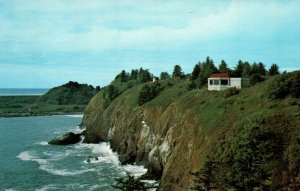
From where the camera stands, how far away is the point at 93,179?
7781cm

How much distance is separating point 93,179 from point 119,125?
34.9 meters

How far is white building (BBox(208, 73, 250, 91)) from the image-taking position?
90.0 m

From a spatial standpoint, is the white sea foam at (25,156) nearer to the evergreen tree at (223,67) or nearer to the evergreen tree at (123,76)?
the evergreen tree at (223,67)

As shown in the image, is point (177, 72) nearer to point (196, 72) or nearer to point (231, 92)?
point (196, 72)

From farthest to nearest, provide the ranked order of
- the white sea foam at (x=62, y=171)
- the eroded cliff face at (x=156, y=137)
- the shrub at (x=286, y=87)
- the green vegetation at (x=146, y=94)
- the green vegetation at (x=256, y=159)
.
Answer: the green vegetation at (x=146, y=94) → the white sea foam at (x=62, y=171) → the shrub at (x=286, y=87) → the eroded cliff face at (x=156, y=137) → the green vegetation at (x=256, y=159)

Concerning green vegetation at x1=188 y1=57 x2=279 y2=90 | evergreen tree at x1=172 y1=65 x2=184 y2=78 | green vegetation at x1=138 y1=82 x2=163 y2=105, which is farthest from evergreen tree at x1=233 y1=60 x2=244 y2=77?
evergreen tree at x1=172 y1=65 x2=184 y2=78

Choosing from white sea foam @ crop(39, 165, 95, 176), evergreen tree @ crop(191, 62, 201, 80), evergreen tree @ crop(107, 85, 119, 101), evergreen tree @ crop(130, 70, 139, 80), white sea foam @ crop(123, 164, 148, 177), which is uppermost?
evergreen tree @ crop(130, 70, 139, 80)

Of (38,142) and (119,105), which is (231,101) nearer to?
(119,105)

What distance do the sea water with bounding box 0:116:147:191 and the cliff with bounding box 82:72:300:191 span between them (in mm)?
5088

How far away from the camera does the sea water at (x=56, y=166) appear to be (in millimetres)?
75000

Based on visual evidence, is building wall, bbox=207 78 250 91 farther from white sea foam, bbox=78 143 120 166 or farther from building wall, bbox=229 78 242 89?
white sea foam, bbox=78 143 120 166

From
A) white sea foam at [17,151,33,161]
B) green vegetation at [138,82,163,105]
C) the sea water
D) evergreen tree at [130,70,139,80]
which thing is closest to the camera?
the sea water

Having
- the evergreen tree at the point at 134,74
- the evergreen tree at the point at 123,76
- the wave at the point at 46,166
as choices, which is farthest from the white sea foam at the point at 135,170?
the evergreen tree at the point at 134,74

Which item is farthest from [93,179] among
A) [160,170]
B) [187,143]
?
[187,143]
